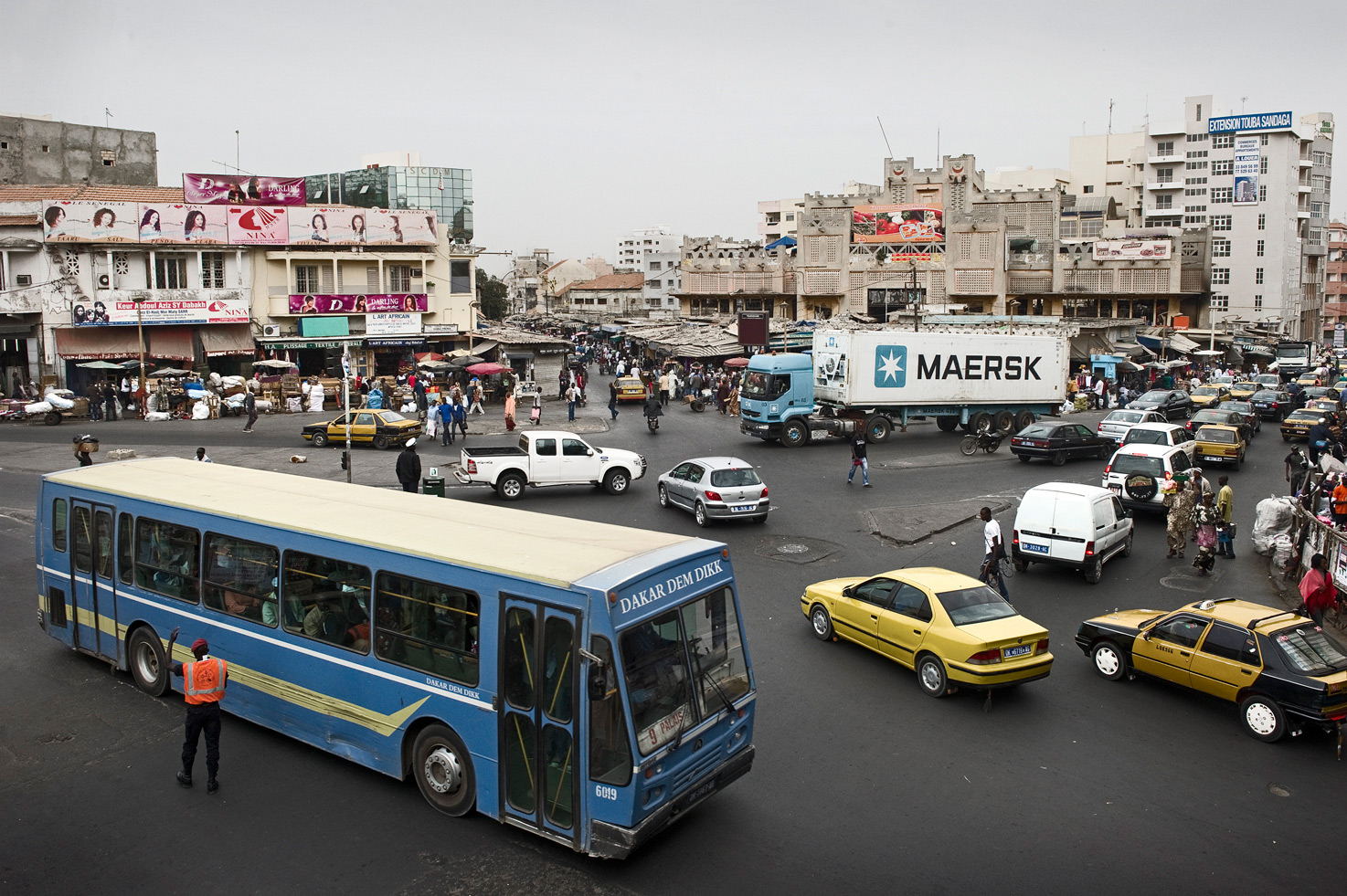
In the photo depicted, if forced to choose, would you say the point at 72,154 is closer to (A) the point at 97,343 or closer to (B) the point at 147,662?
(A) the point at 97,343

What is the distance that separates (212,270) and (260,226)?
2973mm

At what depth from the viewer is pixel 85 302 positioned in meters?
40.5

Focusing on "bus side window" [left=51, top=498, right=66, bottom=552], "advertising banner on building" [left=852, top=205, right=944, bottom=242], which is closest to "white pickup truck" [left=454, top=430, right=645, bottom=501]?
"bus side window" [left=51, top=498, right=66, bottom=552]

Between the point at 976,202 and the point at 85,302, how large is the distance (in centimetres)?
6032

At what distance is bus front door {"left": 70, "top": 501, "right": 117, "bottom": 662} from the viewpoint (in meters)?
10.6

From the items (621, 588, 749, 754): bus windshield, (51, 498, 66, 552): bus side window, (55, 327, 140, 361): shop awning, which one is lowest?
(621, 588, 749, 754): bus windshield

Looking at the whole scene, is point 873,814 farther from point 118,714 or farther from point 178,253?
point 178,253

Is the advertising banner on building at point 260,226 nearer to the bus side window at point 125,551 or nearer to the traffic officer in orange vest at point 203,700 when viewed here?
the bus side window at point 125,551

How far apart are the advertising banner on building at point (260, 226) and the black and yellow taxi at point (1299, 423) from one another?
4163 cm

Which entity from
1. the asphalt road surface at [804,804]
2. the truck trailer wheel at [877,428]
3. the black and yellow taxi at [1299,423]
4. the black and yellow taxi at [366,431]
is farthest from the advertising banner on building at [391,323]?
the black and yellow taxi at [1299,423]

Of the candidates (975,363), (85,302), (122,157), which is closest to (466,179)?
(122,157)

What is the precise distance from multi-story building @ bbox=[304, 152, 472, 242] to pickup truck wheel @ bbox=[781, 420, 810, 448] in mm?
53374

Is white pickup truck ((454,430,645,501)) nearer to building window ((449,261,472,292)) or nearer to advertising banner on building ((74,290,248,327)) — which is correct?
advertising banner on building ((74,290,248,327))

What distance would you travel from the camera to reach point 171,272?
140 ft
